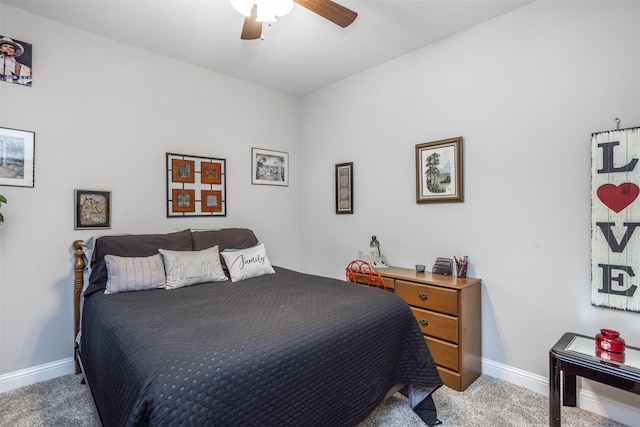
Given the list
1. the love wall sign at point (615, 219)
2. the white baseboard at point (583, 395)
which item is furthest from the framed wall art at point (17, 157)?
the love wall sign at point (615, 219)

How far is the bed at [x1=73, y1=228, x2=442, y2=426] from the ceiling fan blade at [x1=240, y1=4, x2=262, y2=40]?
65.5 inches

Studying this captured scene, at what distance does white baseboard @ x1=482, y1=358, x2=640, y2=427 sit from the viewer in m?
1.90

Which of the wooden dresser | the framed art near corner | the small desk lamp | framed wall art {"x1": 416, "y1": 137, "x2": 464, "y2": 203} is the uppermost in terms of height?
the framed art near corner

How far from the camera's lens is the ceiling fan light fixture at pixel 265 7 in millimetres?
1704

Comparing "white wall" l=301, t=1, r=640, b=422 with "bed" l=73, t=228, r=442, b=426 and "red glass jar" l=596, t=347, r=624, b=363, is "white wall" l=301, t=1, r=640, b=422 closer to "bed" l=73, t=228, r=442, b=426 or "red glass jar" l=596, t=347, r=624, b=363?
"red glass jar" l=596, t=347, r=624, b=363

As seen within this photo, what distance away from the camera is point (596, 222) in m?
2.01

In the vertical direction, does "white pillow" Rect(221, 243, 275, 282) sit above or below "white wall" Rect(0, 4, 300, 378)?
below

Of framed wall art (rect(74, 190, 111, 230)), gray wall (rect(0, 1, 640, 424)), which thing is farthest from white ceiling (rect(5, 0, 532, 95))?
framed wall art (rect(74, 190, 111, 230))

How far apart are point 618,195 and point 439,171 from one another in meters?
1.18

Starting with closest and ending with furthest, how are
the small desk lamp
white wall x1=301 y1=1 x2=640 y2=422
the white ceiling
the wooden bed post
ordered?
1. white wall x1=301 y1=1 x2=640 y2=422
2. the white ceiling
3. the wooden bed post
4. the small desk lamp

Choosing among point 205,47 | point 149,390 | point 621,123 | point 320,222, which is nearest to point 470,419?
point 149,390

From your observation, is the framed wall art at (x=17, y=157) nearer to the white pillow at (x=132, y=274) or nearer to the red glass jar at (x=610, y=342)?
the white pillow at (x=132, y=274)

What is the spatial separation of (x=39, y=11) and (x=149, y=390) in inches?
114

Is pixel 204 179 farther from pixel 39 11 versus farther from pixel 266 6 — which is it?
pixel 266 6
